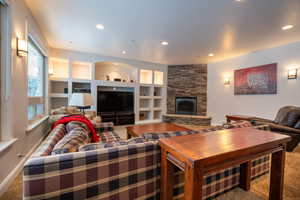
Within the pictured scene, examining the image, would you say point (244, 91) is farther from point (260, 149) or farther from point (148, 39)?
point (260, 149)

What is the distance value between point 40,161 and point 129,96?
4.54 metres

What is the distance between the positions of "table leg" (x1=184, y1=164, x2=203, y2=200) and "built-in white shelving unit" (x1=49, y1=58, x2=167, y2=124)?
4432 mm

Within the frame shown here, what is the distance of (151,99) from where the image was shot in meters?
5.92

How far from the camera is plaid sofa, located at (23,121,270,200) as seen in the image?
86 centimetres

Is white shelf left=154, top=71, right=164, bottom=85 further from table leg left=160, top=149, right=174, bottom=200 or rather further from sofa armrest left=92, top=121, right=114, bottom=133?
table leg left=160, top=149, right=174, bottom=200

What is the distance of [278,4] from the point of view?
80.0 inches

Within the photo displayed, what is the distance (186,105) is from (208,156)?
17.0 feet

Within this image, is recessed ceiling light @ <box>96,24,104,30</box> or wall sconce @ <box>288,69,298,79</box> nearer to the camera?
recessed ceiling light @ <box>96,24,104,30</box>

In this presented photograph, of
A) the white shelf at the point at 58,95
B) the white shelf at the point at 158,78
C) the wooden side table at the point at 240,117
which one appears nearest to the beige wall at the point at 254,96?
the wooden side table at the point at 240,117

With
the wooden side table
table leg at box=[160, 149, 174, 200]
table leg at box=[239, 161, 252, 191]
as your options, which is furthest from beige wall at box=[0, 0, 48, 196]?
the wooden side table

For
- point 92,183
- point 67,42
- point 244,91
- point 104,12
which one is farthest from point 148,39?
point 244,91

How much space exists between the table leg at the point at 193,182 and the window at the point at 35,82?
10.7 ft

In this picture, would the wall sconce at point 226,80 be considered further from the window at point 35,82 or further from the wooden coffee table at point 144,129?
the window at point 35,82

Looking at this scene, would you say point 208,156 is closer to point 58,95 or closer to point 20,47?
point 20,47
